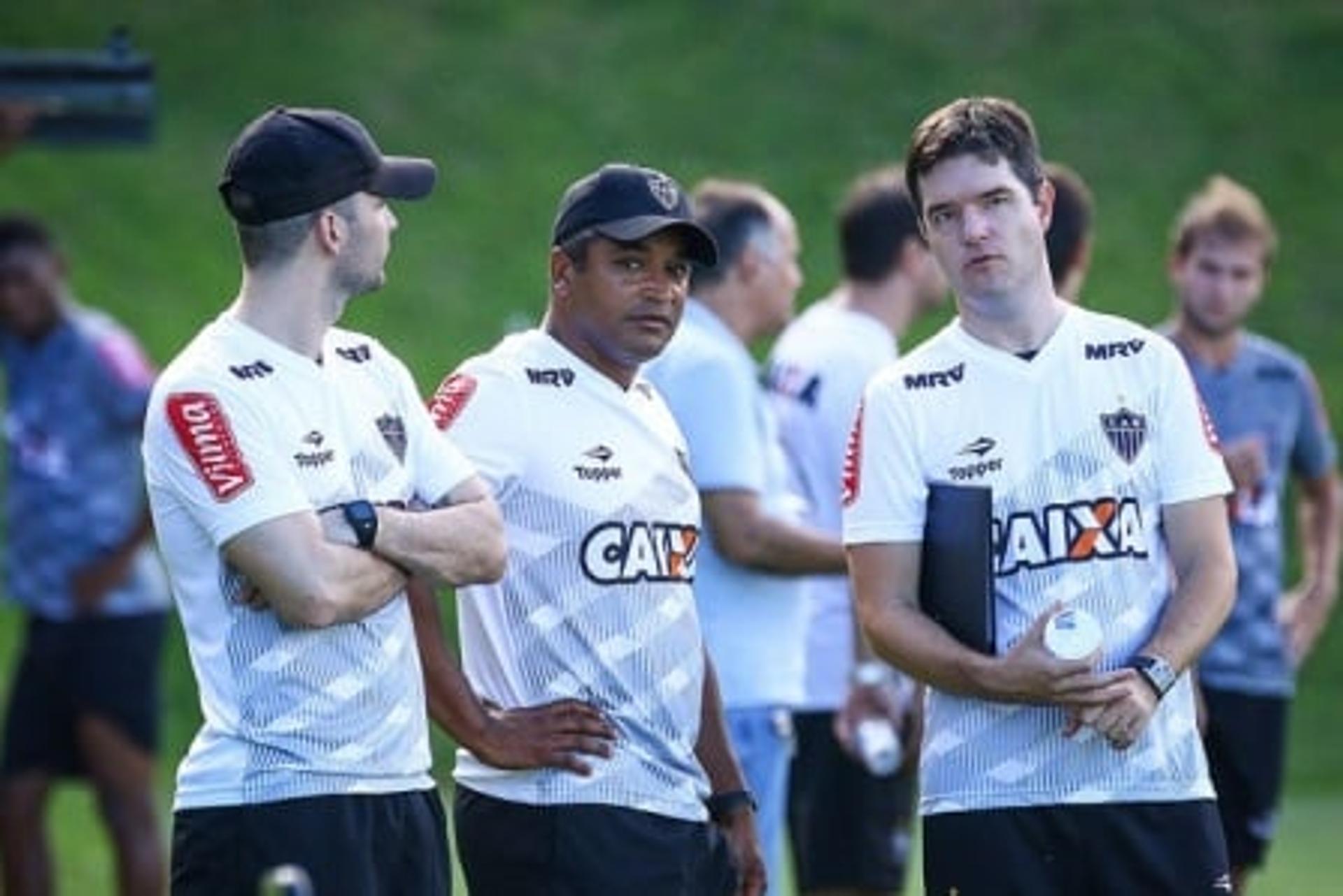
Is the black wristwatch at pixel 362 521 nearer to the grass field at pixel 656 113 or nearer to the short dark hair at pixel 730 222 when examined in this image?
the short dark hair at pixel 730 222

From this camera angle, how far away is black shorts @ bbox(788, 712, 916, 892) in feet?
34.8

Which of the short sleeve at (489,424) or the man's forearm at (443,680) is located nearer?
the man's forearm at (443,680)

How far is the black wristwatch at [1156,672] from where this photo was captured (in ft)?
22.9

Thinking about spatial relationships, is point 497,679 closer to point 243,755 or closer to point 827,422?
point 243,755

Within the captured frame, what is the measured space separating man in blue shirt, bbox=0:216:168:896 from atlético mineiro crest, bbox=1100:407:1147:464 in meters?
5.36

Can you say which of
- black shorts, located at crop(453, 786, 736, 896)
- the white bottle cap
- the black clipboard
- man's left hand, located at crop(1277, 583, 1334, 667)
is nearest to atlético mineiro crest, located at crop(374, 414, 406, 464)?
black shorts, located at crop(453, 786, 736, 896)

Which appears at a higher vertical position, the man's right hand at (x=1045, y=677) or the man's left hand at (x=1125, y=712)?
the man's right hand at (x=1045, y=677)

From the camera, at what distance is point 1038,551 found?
279 inches

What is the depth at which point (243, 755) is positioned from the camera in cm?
655

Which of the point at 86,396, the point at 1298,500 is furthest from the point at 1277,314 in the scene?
the point at 86,396

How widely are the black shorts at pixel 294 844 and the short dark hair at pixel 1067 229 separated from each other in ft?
11.0

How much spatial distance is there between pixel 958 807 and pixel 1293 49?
17.4m

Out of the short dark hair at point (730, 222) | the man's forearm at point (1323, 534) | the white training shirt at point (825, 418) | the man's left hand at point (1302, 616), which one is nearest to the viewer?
the short dark hair at point (730, 222)

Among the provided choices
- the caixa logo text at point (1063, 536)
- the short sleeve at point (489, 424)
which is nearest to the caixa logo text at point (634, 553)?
the short sleeve at point (489, 424)
